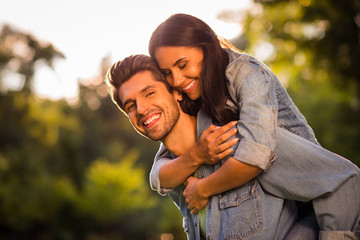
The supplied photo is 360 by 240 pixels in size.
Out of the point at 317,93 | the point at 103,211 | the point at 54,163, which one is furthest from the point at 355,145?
the point at 54,163

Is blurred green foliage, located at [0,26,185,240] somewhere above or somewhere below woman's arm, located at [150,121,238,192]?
below

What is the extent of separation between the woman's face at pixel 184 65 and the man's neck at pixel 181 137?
0.24 m

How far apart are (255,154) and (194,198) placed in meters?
0.58

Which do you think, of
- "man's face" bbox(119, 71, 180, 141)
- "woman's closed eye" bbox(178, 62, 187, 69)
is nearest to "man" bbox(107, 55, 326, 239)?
"man's face" bbox(119, 71, 180, 141)

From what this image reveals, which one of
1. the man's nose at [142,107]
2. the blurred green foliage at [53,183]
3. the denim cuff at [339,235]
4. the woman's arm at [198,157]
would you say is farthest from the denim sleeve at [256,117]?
the blurred green foliage at [53,183]

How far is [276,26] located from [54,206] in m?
18.5

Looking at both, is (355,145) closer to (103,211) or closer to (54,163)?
(103,211)

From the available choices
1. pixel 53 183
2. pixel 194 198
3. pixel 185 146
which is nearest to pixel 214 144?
pixel 194 198

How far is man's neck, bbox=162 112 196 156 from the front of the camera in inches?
115

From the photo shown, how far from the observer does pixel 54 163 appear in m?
27.9

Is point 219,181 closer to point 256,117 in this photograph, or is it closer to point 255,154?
point 255,154

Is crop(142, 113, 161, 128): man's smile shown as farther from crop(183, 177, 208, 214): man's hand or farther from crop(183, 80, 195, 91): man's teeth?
crop(183, 177, 208, 214): man's hand

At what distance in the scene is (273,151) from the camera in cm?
228

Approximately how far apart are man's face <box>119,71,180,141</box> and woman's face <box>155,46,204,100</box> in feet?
0.45
